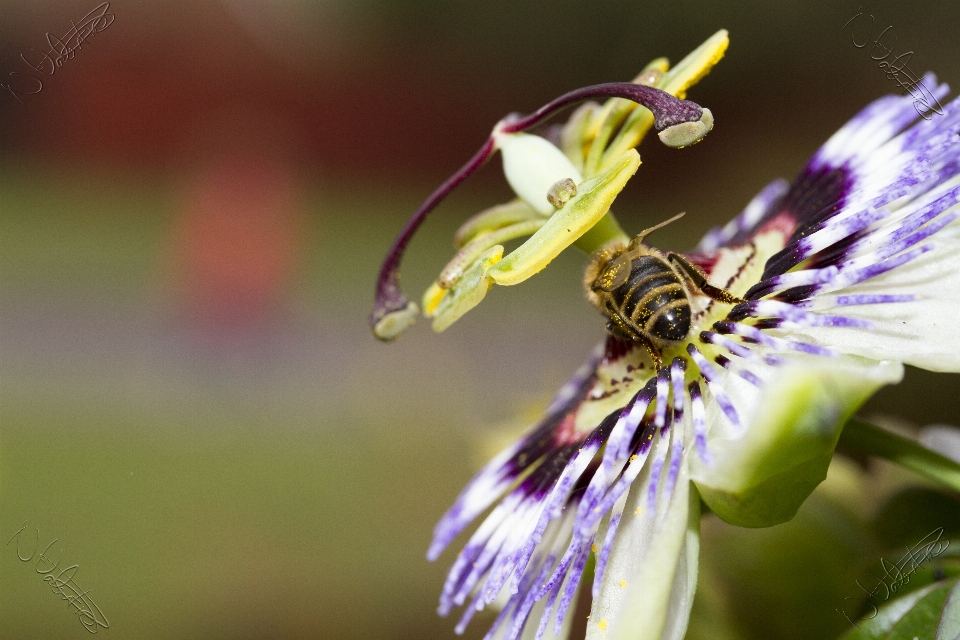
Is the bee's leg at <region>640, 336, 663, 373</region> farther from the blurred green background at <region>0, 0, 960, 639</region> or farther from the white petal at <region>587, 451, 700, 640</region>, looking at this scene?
the blurred green background at <region>0, 0, 960, 639</region>

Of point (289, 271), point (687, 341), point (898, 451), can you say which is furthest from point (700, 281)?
point (289, 271)

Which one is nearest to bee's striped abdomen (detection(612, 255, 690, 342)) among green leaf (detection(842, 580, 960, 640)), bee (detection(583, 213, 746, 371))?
bee (detection(583, 213, 746, 371))

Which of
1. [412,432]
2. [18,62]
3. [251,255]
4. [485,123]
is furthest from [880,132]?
[251,255]

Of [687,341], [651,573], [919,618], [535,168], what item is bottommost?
[919,618]

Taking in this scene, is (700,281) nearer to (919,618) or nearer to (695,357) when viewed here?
(695,357)

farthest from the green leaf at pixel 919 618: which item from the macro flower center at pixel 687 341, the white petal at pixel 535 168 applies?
the white petal at pixel 535 168

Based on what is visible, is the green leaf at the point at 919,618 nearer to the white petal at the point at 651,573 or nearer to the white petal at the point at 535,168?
the white petal at the point at 651,573
